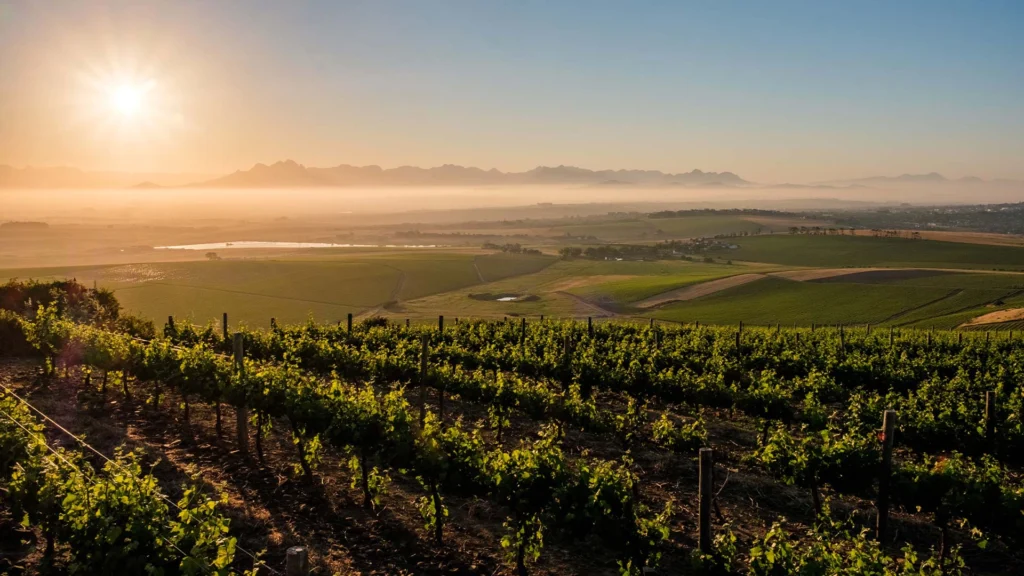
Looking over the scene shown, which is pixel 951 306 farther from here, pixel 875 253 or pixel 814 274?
pixel 875 253

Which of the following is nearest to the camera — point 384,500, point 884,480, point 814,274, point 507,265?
point 884,480

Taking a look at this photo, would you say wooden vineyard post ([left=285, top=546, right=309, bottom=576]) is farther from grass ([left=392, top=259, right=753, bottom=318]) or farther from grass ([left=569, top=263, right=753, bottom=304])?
grass ([left=569, top=263, right=753, bottom=304])

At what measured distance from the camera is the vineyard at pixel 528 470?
279 inches

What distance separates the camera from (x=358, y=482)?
10.9m

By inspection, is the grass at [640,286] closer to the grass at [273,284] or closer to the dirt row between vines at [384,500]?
the grass at [273,284]

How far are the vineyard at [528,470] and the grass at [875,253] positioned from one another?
94111mm

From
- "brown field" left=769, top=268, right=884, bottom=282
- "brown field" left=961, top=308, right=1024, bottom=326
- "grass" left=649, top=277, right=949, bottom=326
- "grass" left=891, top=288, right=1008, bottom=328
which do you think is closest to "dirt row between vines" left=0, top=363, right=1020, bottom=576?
"brown field" left=961, top=308, right=1024, bottom=326

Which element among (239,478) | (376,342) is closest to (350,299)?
(376,342)

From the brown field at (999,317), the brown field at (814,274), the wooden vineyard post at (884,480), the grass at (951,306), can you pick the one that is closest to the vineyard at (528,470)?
the wooden vineyard post at (884,480)

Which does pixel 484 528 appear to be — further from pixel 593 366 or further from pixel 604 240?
pixel 604 240

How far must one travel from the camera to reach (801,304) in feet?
222

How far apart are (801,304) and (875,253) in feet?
178

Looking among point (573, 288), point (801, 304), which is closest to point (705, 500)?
point (801, 304)

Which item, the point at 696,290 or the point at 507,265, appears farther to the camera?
the point at 507,265
